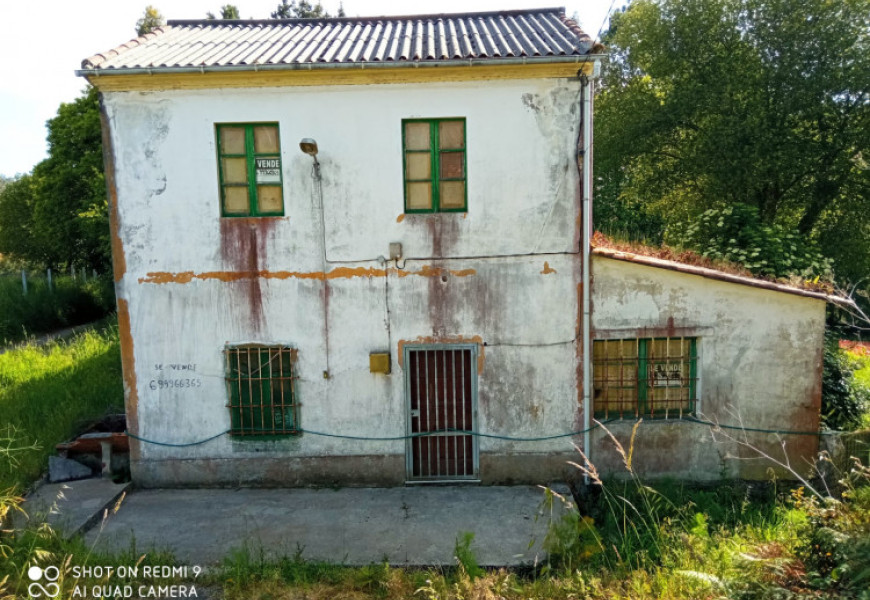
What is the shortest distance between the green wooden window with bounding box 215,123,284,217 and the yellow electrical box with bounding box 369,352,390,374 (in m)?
2.47

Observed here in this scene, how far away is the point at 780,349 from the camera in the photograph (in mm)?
7496

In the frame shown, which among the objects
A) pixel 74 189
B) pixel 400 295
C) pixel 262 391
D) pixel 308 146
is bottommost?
pixel 262 391

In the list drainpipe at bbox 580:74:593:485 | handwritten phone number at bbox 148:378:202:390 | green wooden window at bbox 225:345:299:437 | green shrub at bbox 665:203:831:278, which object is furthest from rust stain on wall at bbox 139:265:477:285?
green shrub at bbox 665:203:831:278

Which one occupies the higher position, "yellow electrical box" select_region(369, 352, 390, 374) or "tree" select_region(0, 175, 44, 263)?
"tree" select_region(0, 175, 44, 263)

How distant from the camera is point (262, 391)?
7.67m

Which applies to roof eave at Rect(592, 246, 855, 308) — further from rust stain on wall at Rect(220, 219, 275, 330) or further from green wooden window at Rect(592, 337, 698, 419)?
rust stain on wall at Rect(220, 219, 275, 330)

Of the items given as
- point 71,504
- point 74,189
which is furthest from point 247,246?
point 74,189

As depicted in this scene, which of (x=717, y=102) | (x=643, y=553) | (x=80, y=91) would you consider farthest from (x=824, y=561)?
(x=80, y=91)

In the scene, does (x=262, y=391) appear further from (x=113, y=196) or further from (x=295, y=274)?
(x=113, y=196)

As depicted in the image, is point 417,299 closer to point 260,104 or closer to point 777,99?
point 260,104

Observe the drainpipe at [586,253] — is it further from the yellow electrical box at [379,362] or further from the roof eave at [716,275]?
the yellow electrical box at [379,362]

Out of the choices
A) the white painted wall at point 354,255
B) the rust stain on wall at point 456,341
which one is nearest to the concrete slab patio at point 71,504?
the white painted wall at point 354,255

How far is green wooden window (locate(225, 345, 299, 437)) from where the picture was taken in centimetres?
768

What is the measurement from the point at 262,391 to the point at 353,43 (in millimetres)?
5493
